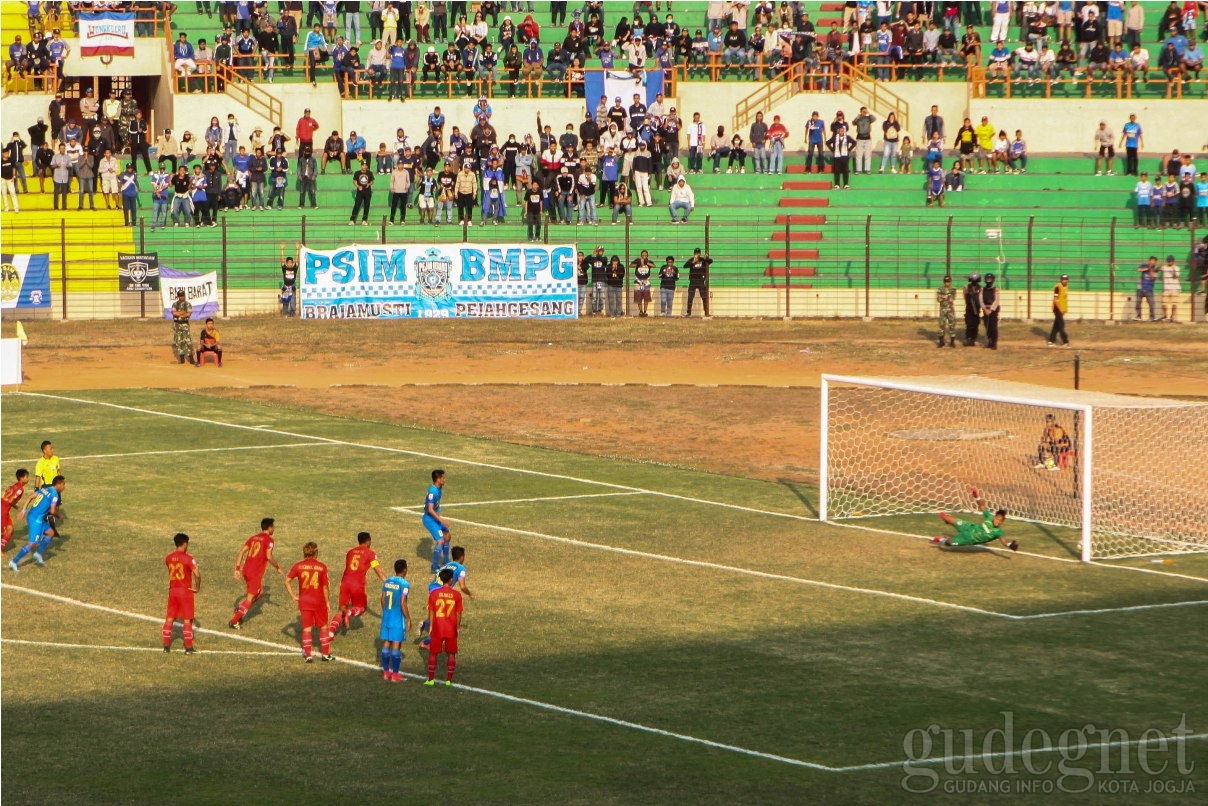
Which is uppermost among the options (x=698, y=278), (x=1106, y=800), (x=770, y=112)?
(x=770, y=112)

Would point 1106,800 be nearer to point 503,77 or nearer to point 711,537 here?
point 711,537

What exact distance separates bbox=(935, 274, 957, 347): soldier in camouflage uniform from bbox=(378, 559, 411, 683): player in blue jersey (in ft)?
96.0

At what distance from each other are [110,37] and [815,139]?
79.8 feet

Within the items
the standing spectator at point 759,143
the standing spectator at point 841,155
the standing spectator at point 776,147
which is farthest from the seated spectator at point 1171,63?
the standing spectator at point 759,143

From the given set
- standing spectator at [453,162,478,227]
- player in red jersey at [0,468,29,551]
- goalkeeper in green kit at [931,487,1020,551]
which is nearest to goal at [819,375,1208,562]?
goalkeeper in green kit at [931,487,1020,551]

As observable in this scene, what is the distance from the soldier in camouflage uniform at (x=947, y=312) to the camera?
47.2 metres

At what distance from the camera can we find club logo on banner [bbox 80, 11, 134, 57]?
61.3m

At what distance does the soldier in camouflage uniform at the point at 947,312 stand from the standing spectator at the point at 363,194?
18310 millimetres

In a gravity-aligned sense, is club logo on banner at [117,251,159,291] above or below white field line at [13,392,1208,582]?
above

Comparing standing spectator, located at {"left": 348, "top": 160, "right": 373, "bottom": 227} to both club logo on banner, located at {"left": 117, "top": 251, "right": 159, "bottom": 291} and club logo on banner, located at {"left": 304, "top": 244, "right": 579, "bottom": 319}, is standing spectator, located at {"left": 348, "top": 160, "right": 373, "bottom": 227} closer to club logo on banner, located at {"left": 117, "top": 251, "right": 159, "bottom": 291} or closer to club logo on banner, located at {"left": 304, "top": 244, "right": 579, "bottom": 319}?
club logo on banner, located at {"left": 304, "top": 244, "right": 579, "bottom": 319}

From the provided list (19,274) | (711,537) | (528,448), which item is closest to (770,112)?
(19,274)

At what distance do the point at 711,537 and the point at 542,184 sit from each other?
28.8 m

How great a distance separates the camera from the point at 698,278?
5191 centimetres

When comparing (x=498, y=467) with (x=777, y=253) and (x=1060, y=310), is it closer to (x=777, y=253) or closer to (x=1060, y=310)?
(x=1060, y=310)
